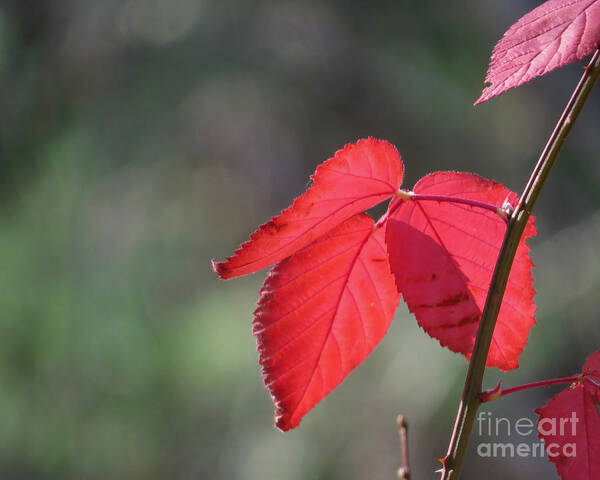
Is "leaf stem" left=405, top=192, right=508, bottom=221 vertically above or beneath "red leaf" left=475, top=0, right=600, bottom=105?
beneath

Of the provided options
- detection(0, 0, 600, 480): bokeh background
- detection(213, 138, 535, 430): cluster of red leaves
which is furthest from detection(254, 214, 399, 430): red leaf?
detection(0, 0, 600, 480): bokeh background

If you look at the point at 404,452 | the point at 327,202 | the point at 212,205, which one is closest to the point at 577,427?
the point at 404,452

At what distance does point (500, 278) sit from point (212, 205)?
234 cm

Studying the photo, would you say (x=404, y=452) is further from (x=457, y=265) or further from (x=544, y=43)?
(x=544, y=43)

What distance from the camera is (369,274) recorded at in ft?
1.50

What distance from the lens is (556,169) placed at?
2537 millimetres

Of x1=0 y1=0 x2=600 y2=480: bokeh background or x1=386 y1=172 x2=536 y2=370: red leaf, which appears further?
x1=0 y1=0 x2=600 y2=480: bokeh background

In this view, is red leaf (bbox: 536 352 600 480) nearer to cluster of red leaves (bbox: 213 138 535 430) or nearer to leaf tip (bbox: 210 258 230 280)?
cluster of red leaves (bbox: 213 138 535 430)

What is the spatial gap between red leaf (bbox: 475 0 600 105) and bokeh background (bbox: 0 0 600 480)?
1.71 meters

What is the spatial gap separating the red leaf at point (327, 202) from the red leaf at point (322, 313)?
2 cm

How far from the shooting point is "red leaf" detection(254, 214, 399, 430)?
0.42 m

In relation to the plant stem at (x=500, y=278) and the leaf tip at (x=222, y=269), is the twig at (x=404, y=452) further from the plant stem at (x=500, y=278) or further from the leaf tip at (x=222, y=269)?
the leaf tip at (x=222, y=269)

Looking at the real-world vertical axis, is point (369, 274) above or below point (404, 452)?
above

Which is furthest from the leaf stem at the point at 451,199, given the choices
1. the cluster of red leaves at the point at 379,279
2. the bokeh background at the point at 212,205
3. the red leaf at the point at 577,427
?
the bokeh background at the point at 212,205
